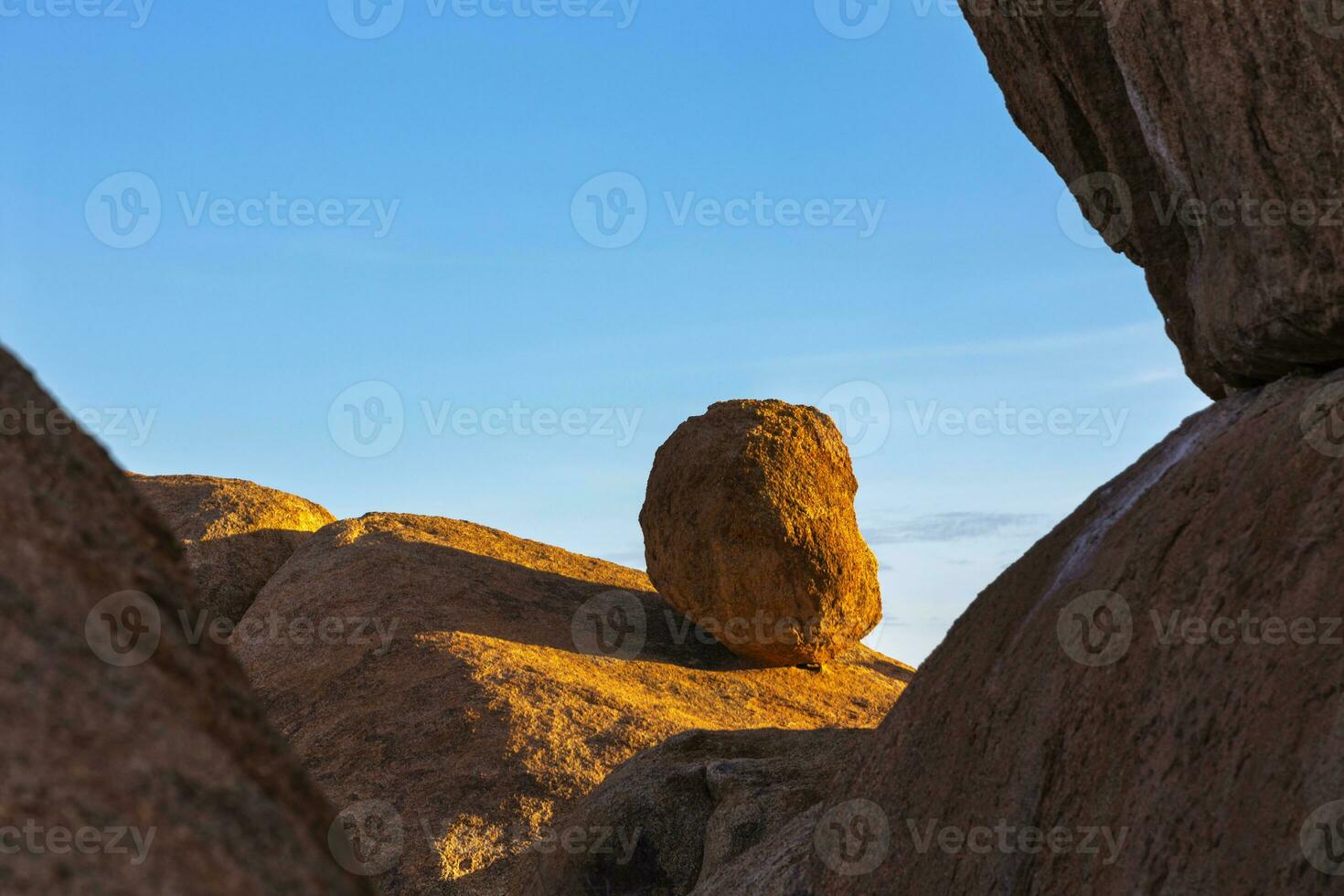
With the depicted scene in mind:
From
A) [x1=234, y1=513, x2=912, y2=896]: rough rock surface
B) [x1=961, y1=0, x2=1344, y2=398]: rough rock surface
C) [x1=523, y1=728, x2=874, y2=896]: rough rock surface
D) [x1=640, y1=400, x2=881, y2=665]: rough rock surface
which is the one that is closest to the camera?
[x1=961, y1=0, x2=1344, y2=398]: rough rock surface

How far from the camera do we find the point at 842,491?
1727cm

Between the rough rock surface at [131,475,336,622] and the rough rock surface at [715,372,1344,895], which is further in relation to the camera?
the rough rock surface at [131,475,336,622]

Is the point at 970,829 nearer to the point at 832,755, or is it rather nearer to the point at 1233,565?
the point at 1233,565

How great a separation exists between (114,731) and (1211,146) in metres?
5.76

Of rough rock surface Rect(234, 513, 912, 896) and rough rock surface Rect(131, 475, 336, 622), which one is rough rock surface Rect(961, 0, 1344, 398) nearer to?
rough rock surface Rect(234, 513, 912, 896)

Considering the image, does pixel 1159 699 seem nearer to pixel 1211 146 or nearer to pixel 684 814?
pixel 1211 146

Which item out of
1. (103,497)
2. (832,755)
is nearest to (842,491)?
(832,755)

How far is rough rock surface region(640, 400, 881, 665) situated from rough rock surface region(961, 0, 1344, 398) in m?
8.76

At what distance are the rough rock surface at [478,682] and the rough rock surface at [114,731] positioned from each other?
8.12 metres

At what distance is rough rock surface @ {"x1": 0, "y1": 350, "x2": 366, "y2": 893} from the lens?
1954 mm

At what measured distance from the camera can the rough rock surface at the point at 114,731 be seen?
1954 mm

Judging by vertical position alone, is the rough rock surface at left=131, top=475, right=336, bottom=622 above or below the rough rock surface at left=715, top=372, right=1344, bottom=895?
above

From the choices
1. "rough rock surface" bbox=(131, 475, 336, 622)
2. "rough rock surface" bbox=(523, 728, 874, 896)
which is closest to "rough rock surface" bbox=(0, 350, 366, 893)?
"rough rock surface" bbox=(523, 728, 874, 896)

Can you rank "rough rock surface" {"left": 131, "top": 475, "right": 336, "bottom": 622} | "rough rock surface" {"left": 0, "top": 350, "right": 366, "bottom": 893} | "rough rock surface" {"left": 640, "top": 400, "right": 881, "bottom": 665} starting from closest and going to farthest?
"rough rock surface" {"left": 0, "top": 350, "right": 366, "bottom": 893}
"rough rock surface" {"left": 640, "top": 400, "right": 881, "bottom": 665}
"rough rock surface" {"left": 131, "top": 475, "right": 336, "bottom": 622}
